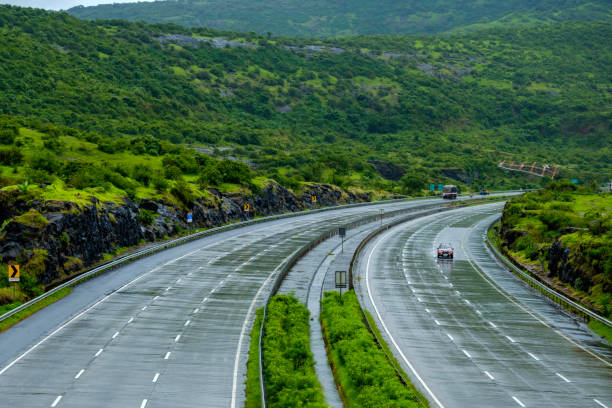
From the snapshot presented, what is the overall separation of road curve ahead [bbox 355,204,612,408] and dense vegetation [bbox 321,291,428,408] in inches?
58.7

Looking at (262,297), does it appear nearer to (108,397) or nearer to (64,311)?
(64,311)

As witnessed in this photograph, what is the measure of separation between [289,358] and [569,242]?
2852cm

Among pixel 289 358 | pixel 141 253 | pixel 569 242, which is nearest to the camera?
pixel 289 358

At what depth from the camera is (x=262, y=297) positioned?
142ft

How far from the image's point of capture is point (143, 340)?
3184 cm

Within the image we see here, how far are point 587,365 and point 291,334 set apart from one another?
12767mm

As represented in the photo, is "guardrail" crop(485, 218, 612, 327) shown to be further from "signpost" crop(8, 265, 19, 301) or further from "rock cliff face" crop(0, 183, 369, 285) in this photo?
"rock cliff face" crop(0, 183, 369, 285)

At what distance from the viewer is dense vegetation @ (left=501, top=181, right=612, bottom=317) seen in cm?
4278

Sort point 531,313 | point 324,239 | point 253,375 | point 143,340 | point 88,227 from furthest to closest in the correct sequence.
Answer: point 324,239, point 88,227, point 531,313, point 143,340, point 253,375

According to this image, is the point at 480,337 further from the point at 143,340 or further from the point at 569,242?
the point at 569,242

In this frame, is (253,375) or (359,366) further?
(253,375)

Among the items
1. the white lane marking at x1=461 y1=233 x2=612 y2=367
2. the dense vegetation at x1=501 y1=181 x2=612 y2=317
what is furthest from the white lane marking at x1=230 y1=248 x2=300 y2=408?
the dense vegetation at x1=501 y1=181 x2=612 y2=317

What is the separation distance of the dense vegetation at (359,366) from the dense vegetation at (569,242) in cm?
1472

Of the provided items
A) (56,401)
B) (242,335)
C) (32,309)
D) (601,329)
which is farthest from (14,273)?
(601,329)
